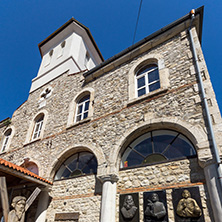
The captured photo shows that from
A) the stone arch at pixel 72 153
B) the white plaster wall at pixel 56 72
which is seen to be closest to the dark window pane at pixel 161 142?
the stone arch at pixel 72 153

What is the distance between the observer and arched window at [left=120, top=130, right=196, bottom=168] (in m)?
5.00

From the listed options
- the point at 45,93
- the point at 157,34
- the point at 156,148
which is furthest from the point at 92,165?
the point at 45,93

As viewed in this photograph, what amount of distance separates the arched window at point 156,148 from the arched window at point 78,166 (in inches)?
50.3

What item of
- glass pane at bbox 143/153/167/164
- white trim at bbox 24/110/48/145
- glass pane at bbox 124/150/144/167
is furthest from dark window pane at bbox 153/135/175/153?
white trim at bbox 24/110/48/145

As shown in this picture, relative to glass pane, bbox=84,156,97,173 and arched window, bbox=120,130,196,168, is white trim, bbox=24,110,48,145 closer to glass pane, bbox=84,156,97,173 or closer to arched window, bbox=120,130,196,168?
glass pane, bbox=84,156,97,173

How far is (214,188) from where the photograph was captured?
3.78 meters

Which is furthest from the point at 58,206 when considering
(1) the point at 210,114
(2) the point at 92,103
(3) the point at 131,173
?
(1) the point at 210,114

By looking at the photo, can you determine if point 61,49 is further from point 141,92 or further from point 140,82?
point 141,92

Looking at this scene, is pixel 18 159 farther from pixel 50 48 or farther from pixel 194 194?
pixel 50 48

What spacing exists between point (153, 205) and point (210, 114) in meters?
2.68

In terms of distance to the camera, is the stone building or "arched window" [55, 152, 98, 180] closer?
the stone building

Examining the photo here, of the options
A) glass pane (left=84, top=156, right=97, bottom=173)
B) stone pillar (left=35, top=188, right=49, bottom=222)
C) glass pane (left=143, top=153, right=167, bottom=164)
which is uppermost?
glass pane (left=84, top=156, right=97, bottom=173)

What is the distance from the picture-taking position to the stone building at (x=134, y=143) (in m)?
4.38

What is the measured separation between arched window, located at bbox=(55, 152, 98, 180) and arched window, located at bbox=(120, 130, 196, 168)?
1277mm
